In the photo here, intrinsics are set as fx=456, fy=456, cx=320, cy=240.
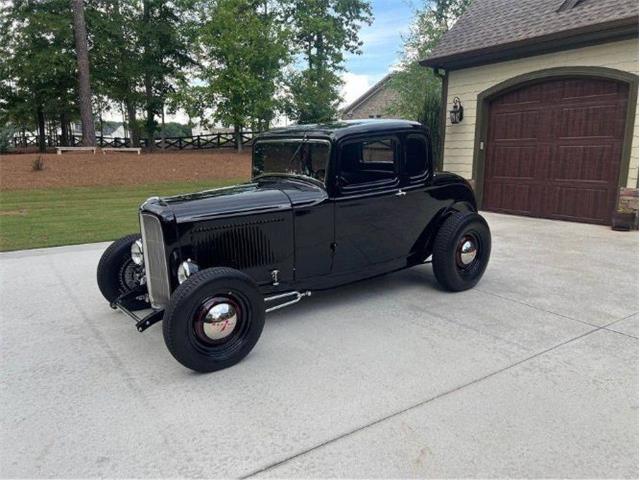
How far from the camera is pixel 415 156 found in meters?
4.32

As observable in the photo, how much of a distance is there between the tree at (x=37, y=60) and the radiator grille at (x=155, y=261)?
2337cm

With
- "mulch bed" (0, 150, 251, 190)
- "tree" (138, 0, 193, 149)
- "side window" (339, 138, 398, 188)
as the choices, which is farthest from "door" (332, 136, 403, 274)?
"tree" (138, 0, 193, 149)

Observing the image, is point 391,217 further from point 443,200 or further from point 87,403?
point 87,403

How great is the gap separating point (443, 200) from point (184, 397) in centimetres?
309

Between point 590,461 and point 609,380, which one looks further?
point 609,380

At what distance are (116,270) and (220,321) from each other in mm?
1476

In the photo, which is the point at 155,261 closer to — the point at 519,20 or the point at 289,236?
the point at 289,236

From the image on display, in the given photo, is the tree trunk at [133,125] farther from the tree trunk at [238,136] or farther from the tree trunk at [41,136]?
the tree trunk at [238,136]

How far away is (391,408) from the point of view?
2.50m

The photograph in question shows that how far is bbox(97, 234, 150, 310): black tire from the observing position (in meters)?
3.85

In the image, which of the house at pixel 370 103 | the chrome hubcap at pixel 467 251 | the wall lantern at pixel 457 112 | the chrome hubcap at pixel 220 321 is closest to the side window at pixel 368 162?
the chrome hubcap at pixel 467 251

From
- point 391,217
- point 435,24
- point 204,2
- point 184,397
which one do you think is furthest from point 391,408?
point 204,2

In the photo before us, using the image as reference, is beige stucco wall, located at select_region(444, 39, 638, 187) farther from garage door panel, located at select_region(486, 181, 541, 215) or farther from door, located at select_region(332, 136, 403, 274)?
door, located at select_region(332, 136, 403, 274)

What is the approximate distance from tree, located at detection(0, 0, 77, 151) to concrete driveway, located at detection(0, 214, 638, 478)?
22716 millimetres
